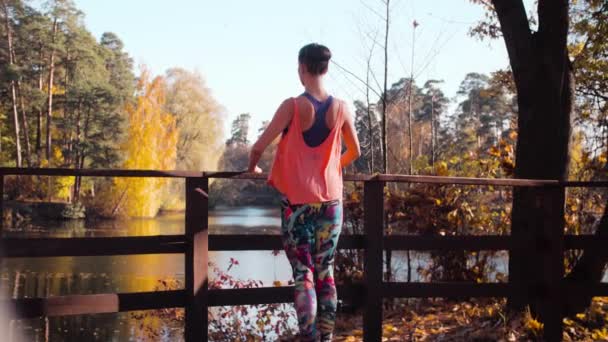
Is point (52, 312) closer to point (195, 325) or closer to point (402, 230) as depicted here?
point (195, 325)

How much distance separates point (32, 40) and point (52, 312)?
31750 millimetres

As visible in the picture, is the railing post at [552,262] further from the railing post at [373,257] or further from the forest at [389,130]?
the railing post at [373,257]

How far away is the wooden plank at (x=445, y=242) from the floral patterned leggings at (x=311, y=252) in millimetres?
Result: 886

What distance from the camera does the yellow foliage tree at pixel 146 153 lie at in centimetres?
3039

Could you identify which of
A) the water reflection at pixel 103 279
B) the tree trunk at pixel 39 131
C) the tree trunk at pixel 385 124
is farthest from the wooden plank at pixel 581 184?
the tree trunk at pixel 39 131

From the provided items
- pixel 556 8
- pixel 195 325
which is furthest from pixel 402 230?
pixel 195 325

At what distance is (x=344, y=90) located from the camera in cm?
708

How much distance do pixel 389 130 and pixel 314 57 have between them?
5.37 m

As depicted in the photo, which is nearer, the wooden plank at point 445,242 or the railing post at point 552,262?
the wooden plank at point 445,242

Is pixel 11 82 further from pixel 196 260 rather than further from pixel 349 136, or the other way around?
pixel 349 136

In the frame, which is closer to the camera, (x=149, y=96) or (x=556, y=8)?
(x=556, y=8)

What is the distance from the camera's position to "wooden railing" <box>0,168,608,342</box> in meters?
3.04

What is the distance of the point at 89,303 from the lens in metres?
3.08

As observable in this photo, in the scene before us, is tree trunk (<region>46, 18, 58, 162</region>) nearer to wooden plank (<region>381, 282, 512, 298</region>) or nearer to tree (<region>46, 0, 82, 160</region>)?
tree (<region>46, 0, 82, 160</region>)
